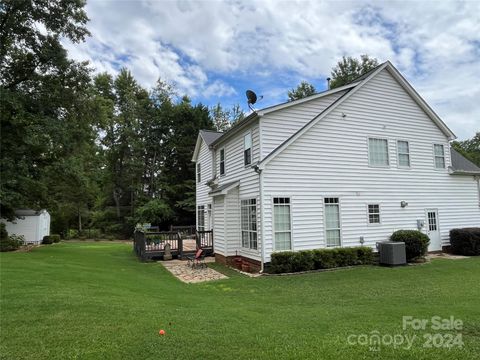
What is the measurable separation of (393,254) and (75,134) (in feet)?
58.6

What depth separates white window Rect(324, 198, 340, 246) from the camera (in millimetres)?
13250

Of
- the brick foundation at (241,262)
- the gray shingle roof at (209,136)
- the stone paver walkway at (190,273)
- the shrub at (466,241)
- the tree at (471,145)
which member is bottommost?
the stone paver walkway at (190,273)

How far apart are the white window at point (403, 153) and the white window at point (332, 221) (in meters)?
4.11

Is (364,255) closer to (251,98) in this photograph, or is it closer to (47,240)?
(251,98)

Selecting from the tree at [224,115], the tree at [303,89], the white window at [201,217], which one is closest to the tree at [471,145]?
the tree at [303,89]

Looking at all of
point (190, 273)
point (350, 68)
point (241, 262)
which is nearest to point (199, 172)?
point (241, 262)

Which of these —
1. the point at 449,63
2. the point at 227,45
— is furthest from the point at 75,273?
the point at 449,63

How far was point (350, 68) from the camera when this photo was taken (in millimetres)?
39125

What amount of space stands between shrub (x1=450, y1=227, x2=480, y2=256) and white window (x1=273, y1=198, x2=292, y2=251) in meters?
8.74

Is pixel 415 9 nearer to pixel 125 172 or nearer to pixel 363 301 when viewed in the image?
pixel 363 301

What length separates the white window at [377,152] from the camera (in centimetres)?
1459

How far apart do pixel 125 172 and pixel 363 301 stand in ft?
119

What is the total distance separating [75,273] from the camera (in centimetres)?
1071

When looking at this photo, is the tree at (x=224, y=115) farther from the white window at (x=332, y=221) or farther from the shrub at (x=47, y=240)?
the white window at (x=332, y=221)
